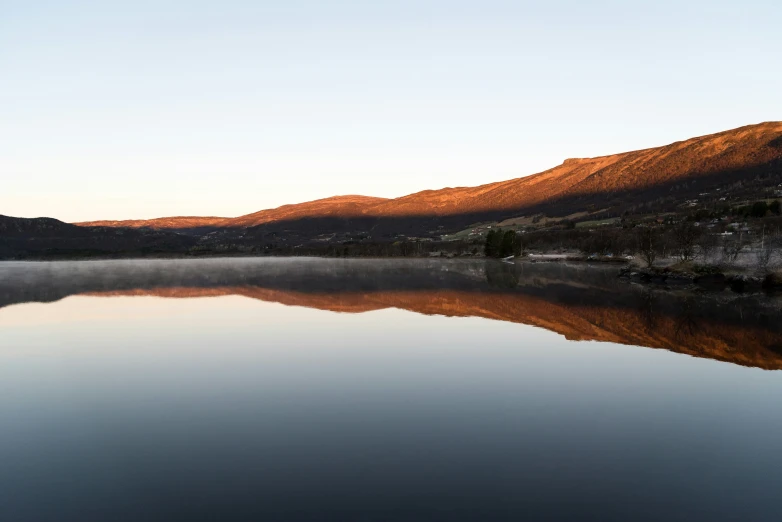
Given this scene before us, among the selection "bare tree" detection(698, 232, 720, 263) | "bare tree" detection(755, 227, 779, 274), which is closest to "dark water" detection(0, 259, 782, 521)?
"bare tree" detection(755, 227, 779, 274)

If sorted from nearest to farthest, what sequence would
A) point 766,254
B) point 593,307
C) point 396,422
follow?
point 396,422
point 593,307
point 766,254

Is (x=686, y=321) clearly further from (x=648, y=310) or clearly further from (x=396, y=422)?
(x=396, y=422)

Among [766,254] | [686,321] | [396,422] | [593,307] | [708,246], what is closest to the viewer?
[396,422]

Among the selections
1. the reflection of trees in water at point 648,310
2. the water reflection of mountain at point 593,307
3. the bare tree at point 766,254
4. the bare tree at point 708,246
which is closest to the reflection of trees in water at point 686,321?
the water reflection of mountain at point 593,307

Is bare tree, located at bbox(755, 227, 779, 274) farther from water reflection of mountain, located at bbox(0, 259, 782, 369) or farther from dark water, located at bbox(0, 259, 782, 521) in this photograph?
dark water, located at bbox(0, 259, 782, 521)

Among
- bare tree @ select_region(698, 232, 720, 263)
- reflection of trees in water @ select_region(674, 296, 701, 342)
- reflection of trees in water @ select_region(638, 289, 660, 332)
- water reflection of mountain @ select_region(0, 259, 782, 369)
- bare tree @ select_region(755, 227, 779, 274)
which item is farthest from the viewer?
bare tree @ select_region(698, 232, 720, 263)

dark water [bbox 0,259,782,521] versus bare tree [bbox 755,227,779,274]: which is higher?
dark water [bbox 0,259,782,521]

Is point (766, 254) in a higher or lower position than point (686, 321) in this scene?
higher

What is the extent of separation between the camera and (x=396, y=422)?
1353 cm

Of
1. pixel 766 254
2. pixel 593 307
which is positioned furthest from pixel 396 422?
pixel 766 254

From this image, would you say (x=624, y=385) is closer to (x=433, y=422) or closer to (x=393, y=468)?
(x=433, y=422)

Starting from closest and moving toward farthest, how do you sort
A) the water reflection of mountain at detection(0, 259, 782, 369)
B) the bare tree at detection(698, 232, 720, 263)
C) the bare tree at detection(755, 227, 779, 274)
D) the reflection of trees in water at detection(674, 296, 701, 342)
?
the water reflection of mountain at detection(0, 259, 782, 369)
the reflection of trees in water at detection(674, 296, 701, 342)
the bare tree at detection(755, 227, 779, 274)
the bare tree at detection(698, 232, 720, 263)

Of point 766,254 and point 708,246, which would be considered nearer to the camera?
point 766,254

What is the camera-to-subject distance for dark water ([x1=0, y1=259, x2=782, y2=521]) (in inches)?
368
